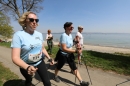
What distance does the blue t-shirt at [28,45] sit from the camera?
212 centimetres

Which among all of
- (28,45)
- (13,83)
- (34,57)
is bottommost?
(13,83)

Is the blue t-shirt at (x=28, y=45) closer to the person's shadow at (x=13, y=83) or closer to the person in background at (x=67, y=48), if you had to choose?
the person in background at (x=67, y=48)

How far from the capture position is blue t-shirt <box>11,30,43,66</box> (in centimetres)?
212

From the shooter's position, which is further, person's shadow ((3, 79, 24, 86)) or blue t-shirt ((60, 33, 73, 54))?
person's shadow ((3, 79, 24, 86))

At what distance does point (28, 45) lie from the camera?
225cm

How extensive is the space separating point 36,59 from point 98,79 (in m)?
2.89

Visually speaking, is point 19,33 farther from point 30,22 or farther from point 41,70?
point 41,70

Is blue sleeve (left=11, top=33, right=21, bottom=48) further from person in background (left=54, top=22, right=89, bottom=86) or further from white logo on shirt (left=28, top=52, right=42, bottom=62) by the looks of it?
person in background (left=54, top=22, right=89, bottom=86)

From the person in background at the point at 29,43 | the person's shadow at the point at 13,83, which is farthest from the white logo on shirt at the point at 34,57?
the person's shadow at the point at 13,83

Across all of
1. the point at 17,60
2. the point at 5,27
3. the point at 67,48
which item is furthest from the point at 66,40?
the point at 5,27

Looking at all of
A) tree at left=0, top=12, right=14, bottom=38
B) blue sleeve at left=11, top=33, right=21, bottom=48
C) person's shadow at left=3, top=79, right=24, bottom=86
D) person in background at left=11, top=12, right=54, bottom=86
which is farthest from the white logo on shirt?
tree at left=0, top=12, right=14, bottom=38

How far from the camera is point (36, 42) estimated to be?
2406mm

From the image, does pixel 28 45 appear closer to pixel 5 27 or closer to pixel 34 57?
pixel 34 57

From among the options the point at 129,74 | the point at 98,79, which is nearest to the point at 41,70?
the point at 98,79
